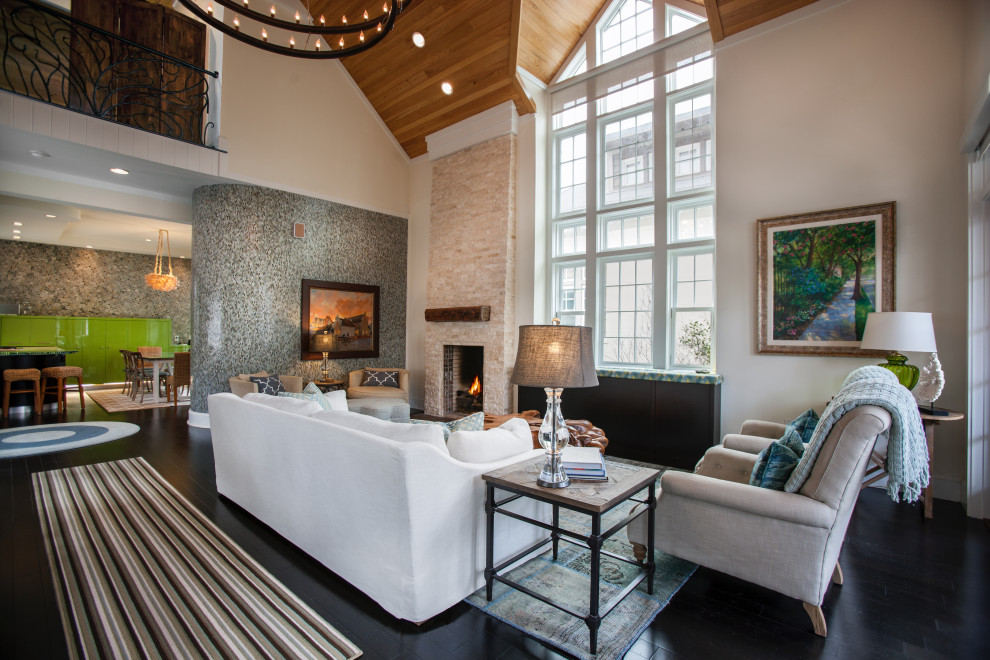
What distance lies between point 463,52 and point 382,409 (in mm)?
4871

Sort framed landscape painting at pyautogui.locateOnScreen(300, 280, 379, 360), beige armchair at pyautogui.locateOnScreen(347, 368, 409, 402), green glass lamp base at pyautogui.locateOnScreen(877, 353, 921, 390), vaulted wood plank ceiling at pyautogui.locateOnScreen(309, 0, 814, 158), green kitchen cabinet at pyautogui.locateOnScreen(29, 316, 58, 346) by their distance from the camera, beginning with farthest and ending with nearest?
green kitchen cabinet at pyautogui.locateOnScreen(29, 316, 58, 346) → framed landscape painting at pyautogui.locateOnScreen(300, 280, 379, 360) → beige armchair at pyautogui.locateOnScreen(347, 368, 409, 402) → vaulted wood plank ceiling at pyautogui.locateOnScreen(309, 0, 814, 158) → green glass lamp base at pyautogui.locateOnScreen(877, 353, 921, 390)

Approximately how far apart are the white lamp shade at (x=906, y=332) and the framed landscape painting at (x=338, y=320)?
21.5 ft

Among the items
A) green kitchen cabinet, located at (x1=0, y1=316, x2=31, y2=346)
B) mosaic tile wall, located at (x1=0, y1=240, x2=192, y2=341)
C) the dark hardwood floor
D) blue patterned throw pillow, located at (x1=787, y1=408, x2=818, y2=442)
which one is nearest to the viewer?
the dark hardwood floor

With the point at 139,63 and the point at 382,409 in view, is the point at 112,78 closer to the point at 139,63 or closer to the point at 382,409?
the point at 139,63

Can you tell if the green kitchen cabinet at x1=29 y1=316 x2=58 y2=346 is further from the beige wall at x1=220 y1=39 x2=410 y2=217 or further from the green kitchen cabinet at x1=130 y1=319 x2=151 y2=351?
the beige wall at x1=220 y1=39 x2=410 y2=217

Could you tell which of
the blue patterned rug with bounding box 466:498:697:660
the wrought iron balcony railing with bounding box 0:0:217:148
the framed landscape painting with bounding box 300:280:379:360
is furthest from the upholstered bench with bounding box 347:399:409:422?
the wrought iron balcony railing with bounding box 0:0:217:148

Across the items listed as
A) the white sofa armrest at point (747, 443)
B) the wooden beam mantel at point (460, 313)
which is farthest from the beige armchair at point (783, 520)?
the wooden beam mantel at point (460, 313)

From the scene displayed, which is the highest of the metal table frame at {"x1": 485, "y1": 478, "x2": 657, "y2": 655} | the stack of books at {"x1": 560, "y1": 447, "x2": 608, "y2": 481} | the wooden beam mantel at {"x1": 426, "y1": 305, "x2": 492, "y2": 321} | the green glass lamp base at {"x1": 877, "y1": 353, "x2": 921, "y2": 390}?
the wooden beam mantel at {"x1": 426, "y1": 305, "x2": 492, "y2": 321}

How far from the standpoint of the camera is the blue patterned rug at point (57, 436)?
5.05 meters

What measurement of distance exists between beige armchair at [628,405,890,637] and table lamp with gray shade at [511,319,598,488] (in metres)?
0.75

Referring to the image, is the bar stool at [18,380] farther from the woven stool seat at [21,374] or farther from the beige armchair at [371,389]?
the beige armchair at [371,389]

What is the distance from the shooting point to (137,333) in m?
11.0

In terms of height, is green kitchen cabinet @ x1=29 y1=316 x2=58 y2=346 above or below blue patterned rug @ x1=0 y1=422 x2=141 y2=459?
above

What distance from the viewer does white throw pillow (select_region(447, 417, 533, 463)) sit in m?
2.38
